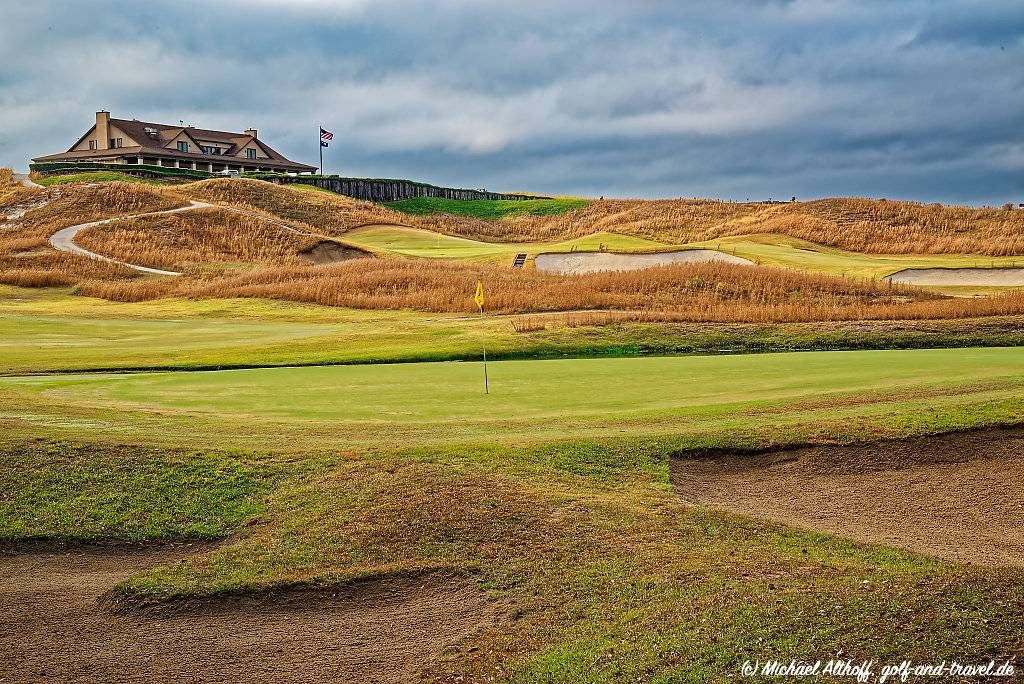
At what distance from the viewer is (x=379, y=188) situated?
101 metres

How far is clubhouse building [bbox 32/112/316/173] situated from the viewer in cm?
10944

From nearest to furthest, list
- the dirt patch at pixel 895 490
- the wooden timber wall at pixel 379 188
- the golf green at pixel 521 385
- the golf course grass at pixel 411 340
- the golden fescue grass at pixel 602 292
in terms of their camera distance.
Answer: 1. the dirt patch at pixel 895 490
2. the golf green at pixel 521 385
3. the golf course grass at pixel 411 340
4. the golden fescue grass at pixel 602 292
5. the wooden timber wall at pixel 379 188

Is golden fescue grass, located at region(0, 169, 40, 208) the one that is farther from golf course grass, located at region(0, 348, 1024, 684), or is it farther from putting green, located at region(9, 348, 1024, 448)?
golf course grass, located at region(0, 348, 1024, 684)

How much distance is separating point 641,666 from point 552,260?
4787 cm

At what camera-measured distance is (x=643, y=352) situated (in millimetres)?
27016

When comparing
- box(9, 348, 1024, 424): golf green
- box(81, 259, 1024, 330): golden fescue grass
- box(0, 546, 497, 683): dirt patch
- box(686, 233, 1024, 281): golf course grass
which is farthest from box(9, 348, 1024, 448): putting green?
box(686, 233, 1024, 281): golf course grass

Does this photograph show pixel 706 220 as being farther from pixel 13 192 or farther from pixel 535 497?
pixel 535 497

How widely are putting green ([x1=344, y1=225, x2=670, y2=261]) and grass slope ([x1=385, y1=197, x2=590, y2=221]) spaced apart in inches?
518

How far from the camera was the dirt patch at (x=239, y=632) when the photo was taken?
815cm

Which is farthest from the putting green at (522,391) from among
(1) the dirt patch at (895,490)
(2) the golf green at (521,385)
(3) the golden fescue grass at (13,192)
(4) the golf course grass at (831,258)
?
(3) the golden fescue grass at (13,192)

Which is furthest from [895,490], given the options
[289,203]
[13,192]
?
[13,192]

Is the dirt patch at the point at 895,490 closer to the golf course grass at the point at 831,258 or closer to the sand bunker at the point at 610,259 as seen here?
the golf course grass at the point at 831,258

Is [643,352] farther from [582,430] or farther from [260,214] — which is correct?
[260,214]

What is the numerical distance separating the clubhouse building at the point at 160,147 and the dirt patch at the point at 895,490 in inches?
4174
